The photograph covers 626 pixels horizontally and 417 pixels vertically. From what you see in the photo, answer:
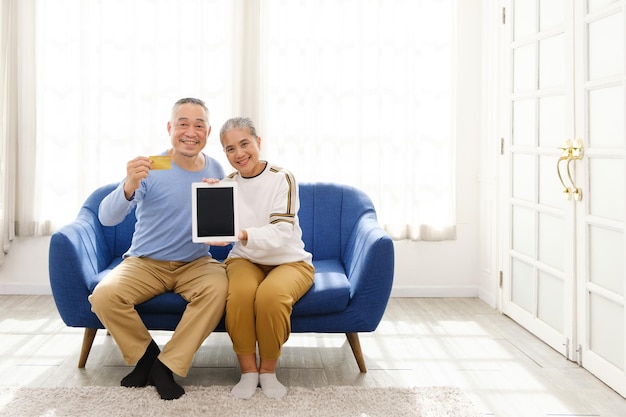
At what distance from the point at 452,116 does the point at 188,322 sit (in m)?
2.40

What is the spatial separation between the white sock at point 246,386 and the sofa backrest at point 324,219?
2.83 ft

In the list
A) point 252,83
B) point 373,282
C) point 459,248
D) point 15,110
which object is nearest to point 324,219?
point 373,282

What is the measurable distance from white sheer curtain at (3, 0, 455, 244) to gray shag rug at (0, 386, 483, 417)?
1.85 m

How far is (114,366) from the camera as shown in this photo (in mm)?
2922

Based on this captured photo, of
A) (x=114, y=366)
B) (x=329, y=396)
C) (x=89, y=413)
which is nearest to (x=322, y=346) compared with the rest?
(x=329, y=396)

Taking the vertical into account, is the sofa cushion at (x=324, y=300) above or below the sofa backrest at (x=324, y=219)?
below

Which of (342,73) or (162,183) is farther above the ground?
(342,73)

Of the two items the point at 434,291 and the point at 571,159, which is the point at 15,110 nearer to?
the point at 434,291

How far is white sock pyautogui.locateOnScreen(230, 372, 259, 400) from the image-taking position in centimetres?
255

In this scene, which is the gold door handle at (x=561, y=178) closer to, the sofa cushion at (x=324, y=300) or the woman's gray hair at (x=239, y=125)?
the sofa cushion at (x=324, y=300)

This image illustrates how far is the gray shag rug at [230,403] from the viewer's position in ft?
7.86

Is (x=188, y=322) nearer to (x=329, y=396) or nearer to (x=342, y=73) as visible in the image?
(x=329, y=396)

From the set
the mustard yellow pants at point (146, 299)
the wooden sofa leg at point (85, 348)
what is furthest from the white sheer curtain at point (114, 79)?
the mustard yellow pants at point (146, 299)

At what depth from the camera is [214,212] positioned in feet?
8.89
